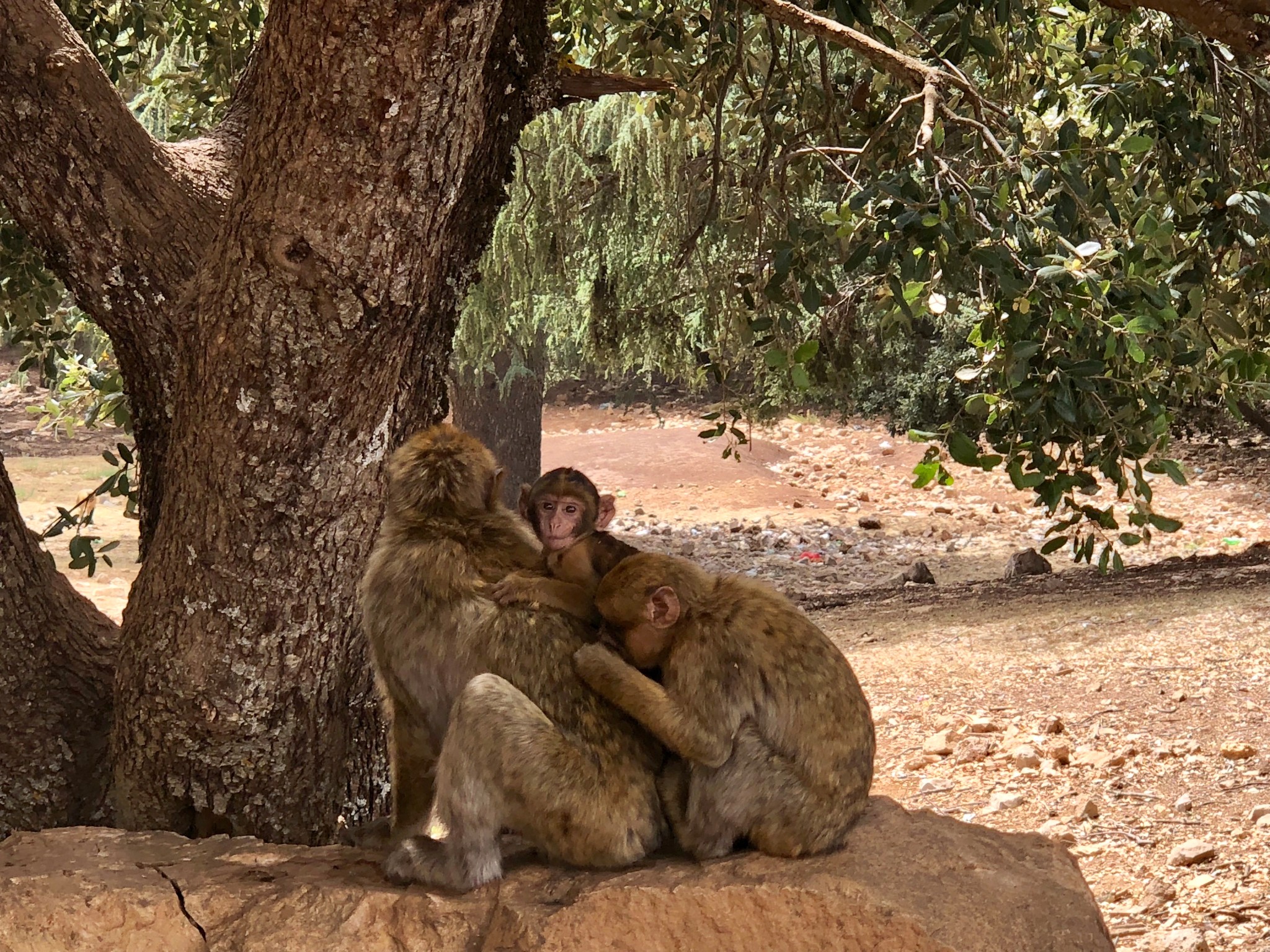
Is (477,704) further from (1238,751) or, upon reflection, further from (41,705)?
(1238,751)

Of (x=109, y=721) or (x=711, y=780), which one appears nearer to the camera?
(x=711, y=780)

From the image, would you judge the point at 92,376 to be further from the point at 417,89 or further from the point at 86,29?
the point at 417,89

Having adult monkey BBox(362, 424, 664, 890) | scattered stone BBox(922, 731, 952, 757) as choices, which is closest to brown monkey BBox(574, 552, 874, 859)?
adult monkey BBox(362, 424, 664, 890)

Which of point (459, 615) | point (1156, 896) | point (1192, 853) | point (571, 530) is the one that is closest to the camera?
point (459, 615)

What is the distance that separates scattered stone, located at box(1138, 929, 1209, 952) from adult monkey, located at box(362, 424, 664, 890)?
1821 millimetres

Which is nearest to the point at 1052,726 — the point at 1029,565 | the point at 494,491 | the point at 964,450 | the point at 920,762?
the point at 920,762

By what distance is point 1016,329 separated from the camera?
3836 mm

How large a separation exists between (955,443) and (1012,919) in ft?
4.54

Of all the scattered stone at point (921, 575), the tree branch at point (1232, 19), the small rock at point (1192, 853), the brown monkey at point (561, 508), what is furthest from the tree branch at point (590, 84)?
the scattered stone at point (921, 575)

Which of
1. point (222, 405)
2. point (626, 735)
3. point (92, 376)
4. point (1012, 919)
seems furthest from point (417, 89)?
point (92, 376)

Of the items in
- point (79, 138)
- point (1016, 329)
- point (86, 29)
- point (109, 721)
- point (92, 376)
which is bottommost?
point (109, 721)

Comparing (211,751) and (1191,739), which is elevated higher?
(211,751)

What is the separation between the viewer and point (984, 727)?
6074 millimetres

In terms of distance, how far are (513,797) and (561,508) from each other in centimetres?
107
